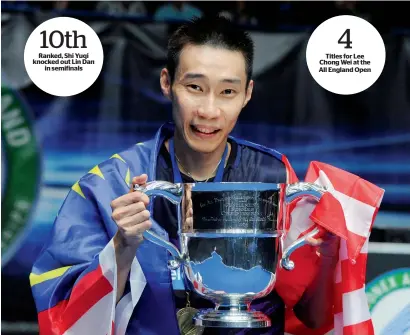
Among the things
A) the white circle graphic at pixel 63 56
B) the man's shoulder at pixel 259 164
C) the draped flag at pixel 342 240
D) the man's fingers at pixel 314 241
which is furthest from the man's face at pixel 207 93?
the white circle graphic at pixel 63 56

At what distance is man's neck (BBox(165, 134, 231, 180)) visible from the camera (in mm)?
2646

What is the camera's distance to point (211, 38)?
2.52m

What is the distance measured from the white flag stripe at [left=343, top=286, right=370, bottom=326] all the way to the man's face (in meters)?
0.51

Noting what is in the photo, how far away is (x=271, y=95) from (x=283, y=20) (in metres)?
0.25

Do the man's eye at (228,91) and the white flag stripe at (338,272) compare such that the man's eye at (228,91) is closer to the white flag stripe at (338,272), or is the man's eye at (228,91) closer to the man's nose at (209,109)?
the man's nose at (209,109)

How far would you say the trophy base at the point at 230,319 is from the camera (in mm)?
2205

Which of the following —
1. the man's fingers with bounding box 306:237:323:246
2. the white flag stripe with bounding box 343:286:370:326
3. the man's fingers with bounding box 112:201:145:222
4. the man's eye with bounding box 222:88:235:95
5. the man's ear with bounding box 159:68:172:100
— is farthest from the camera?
the man's ear with bounding box 159:68:172:100

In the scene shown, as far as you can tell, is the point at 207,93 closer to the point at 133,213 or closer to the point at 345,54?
the point at 133,213

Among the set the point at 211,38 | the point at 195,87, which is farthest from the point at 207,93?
the point at 211,38

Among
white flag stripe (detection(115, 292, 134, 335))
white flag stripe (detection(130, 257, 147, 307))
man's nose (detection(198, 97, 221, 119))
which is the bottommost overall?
white flag stripe (detection(115, 292, 134, 335))

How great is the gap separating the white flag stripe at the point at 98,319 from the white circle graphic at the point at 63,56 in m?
1.04

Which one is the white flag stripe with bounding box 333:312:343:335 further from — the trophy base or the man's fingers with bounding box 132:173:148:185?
the man's fingers with bounding box 132:173:148:185

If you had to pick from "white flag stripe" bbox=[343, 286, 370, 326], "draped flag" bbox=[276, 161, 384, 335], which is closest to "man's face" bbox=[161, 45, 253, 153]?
"draped flag" bbox=[276, 161, 384, 335]

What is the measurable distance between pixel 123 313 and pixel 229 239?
0.39 meters
